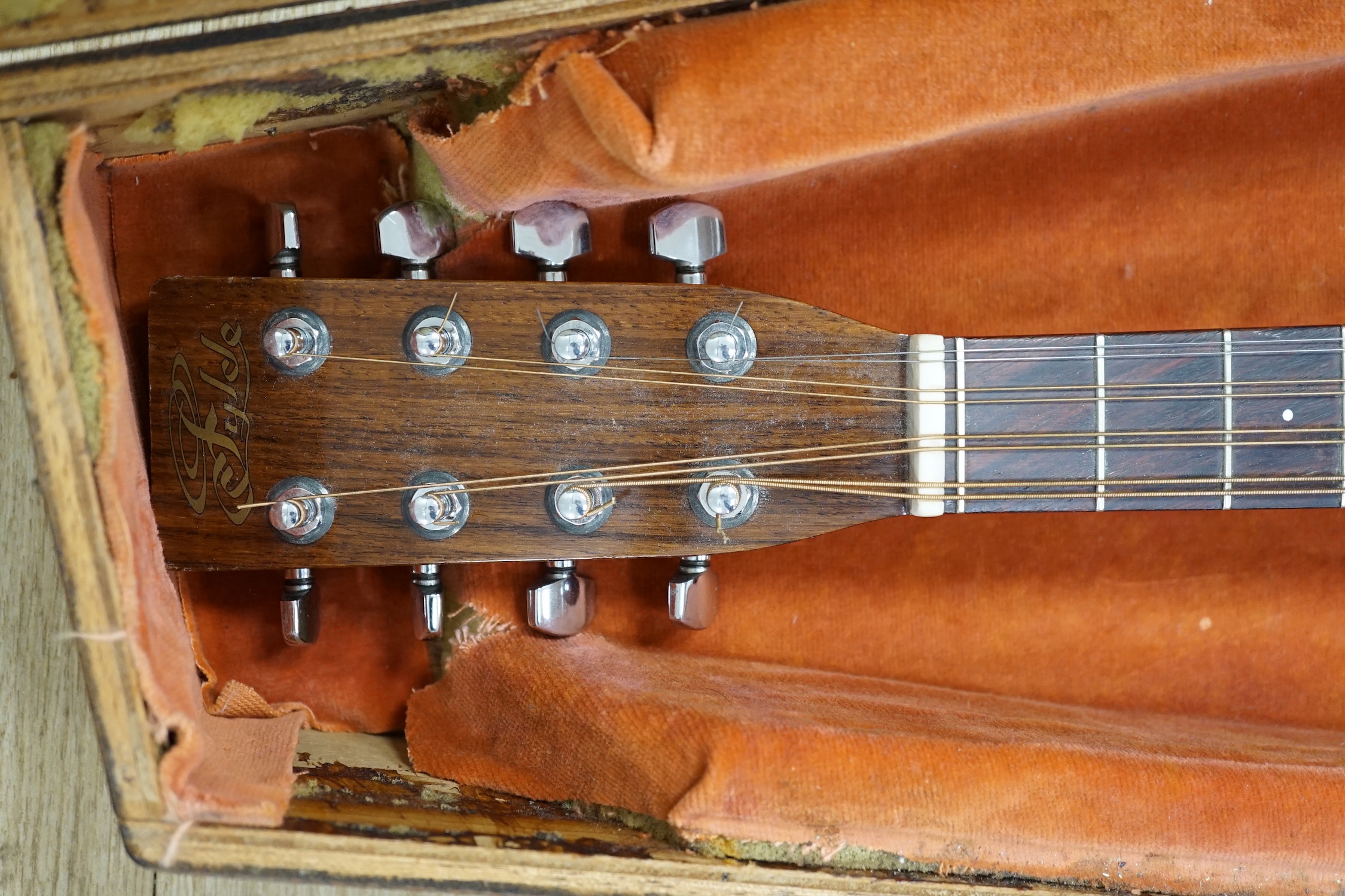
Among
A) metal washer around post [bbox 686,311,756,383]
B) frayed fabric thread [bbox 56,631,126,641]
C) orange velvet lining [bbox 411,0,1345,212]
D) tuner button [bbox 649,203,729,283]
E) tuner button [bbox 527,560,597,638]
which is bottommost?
tuner button [bbox 527,560,597,638]

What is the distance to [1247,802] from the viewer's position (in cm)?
79

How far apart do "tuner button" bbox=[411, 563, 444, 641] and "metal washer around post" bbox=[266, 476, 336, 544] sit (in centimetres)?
8

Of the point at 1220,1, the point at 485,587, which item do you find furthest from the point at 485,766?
the point at 1220,1

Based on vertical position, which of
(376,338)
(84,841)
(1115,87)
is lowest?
(84,841)

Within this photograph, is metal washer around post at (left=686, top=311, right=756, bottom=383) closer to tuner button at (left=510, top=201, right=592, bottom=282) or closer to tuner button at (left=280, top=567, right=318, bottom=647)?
tuner button at (left=510, top=201, right=592, bottom=282)

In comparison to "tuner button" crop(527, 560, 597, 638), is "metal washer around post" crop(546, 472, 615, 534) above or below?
above

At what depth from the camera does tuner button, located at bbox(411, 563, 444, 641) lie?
80 centimetres

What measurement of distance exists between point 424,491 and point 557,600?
0.13 m

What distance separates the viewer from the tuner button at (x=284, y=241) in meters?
0.77

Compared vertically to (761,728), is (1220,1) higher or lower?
higher

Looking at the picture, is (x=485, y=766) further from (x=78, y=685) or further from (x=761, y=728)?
(x=78, y=685)

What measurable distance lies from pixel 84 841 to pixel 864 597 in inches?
27.4

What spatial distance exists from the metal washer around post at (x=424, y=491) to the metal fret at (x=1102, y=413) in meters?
0.44

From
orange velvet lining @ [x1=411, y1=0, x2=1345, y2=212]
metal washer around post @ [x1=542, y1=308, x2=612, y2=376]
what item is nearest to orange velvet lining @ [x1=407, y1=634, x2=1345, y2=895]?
metal washer around post @ [x1=542, y1=308, x2=612, y2=376]
